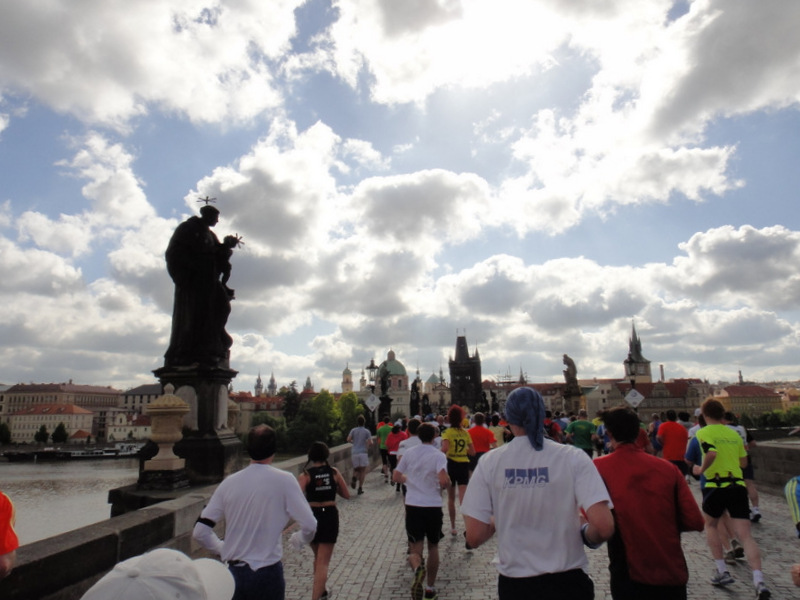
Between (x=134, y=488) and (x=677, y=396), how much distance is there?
109869 mm

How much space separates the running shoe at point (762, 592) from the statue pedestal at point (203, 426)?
21.1ft

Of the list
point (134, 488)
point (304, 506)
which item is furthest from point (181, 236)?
point (304, 506)

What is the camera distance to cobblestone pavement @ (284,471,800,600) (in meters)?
5.54

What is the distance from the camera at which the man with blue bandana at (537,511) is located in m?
2.77

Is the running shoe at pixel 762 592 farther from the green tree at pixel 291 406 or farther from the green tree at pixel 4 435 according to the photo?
the green tree at pixel 4 435

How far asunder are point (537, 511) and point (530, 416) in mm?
455

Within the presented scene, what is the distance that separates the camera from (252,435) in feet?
12.3

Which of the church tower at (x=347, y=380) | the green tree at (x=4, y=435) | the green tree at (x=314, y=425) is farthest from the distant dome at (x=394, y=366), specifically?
the green tree at (x=4, y=435)

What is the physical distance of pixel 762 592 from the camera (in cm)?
514

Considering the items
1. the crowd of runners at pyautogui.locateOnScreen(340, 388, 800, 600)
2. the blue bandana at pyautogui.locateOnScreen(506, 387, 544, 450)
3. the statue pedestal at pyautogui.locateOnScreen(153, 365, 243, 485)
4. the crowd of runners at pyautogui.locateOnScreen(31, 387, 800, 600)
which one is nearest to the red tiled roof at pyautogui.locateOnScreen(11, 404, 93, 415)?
the statue pedestal at pyautogui.locateOnScreen(153, 365, 243, 485)

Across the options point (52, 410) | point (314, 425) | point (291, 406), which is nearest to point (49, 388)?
point (52, 410)

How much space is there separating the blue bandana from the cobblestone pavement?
3.13 meters

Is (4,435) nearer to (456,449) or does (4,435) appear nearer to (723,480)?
(456,449)

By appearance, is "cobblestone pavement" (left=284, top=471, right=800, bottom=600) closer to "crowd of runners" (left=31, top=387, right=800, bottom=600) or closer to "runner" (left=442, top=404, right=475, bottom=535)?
"runner" (left=442, top=404, right=475, bottom=535)
